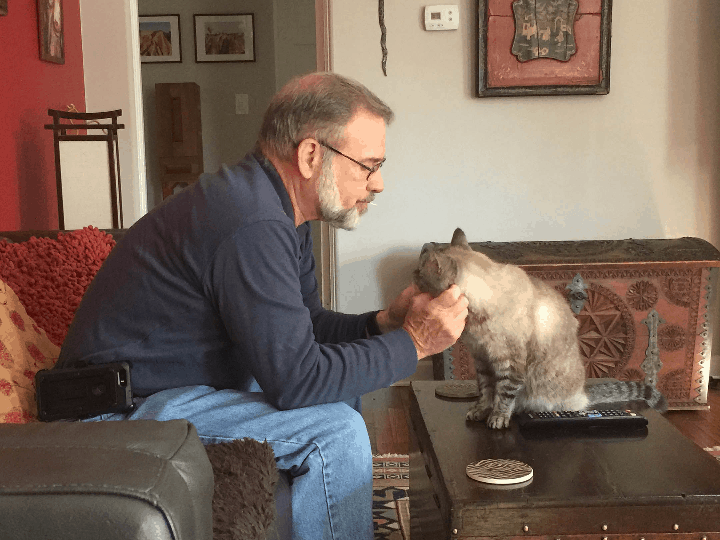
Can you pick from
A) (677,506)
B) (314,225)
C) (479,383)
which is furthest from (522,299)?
(314,225)

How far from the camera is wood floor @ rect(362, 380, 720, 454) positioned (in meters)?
2.49

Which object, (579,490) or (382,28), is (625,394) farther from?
(382,28)

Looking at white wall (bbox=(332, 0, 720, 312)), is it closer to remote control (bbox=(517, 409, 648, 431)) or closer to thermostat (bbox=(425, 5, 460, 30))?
thermostat (bbox=(425, 5, 460, 30))

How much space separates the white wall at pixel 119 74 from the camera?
3617 millimetres

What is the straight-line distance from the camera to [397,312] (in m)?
1.63

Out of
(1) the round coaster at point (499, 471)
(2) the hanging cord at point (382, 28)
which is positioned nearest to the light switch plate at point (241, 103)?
(2) the hanging cord at point (382, 28)

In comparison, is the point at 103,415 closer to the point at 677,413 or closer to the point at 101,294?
the point at 101,294

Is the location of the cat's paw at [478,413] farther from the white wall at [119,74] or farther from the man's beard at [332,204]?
the white wall at [119,74]

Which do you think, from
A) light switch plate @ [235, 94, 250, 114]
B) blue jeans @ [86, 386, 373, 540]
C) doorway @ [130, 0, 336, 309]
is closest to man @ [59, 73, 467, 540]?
blue jeans @ [86, 386, 373, 540]

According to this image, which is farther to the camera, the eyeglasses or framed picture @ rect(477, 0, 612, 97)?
framed picture @ rect(477, 0, 612, 97)

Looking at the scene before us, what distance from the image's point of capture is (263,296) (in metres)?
1.19

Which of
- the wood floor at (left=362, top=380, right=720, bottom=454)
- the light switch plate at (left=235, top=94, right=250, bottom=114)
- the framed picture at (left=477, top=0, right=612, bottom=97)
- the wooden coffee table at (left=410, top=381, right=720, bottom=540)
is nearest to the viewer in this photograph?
the wooden coffee table at (left=410, top=381, right=720, bottom=540)

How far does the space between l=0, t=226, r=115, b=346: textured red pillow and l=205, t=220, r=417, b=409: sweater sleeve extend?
0.45m

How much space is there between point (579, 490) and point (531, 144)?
2.34 m
